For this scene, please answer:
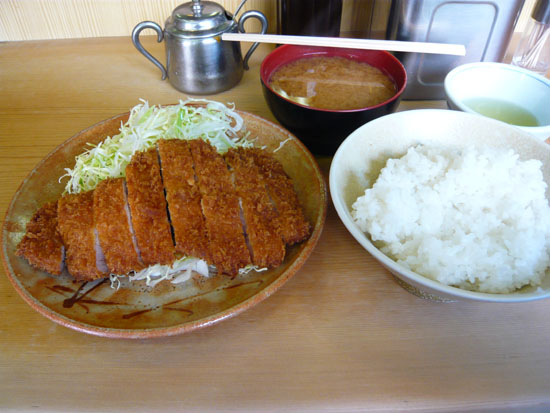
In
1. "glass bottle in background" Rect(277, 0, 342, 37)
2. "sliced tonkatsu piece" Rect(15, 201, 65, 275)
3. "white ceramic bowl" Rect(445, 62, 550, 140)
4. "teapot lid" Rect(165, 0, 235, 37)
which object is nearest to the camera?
"sliced tonkatsu piece" Rect(15, 201, 65, 275)

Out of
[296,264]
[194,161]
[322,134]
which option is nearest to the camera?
[296,264]

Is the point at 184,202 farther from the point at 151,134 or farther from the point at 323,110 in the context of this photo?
the point at 323,110

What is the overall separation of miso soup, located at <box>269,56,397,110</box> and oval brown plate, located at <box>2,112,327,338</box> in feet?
1.02

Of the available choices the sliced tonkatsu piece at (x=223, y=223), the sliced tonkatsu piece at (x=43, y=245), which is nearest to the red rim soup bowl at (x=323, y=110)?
the sliced tonkatsu piece at (x=223, y=223)

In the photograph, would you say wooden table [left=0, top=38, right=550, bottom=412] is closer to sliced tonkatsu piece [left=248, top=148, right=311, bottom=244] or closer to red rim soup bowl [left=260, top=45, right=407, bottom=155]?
sliced tonkatsu piece [left=248, top=148, right=311, bottom=244]

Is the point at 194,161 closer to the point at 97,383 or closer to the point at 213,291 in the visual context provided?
the point at 213,291

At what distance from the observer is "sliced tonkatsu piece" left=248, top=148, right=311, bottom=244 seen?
1263 mm

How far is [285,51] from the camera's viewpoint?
69.9 inches

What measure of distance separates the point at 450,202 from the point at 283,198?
0.55 meters

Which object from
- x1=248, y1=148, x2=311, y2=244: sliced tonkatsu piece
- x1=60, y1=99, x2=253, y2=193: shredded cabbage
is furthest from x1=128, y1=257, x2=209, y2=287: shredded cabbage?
x1=60, y1=99, x2=253, y2=193: shredded cabbage

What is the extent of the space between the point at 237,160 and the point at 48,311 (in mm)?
787

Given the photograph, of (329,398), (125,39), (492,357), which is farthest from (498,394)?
(125,39)

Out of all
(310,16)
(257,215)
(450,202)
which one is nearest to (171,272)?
(257,215)

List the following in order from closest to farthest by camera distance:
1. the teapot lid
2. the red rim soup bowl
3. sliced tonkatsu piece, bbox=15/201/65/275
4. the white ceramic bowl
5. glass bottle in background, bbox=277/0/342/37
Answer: sliced tonkatsu piece, bbox=15/201/65/275 < the red rim soup bowl < the white ceramic bowl < the teapot lid < glass bottle in background, bbox=277/0/342/37
